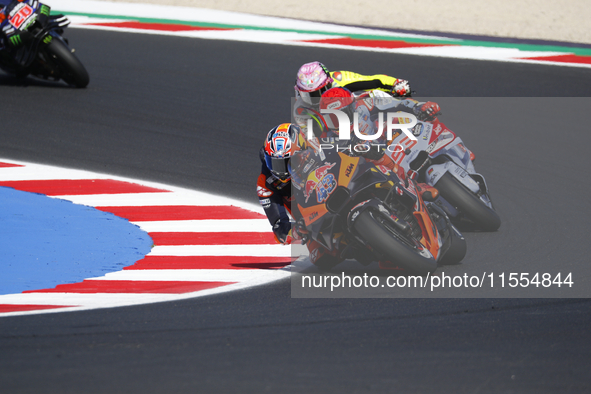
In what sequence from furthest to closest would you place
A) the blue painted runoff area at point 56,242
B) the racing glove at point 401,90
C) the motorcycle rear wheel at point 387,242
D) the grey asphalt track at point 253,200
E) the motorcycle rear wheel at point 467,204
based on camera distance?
the racing glove at point 401,90 → the motorcycle rear wheel at point 467,204 → the blue painted runoff area at point 56,242 → the motorcycle rear wheel at point 387,242 → the grey asphalt track at point 253,200

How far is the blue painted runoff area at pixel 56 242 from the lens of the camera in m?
6.98

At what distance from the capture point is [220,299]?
6.16 meters

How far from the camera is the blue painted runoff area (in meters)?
6.98

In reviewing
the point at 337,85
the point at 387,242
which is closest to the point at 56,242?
the point at 337,85

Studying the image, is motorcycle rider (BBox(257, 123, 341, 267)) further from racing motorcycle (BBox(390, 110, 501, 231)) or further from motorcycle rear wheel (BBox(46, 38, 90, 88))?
motorcycle rear wheel (BBox(46, 38, 90, 88))

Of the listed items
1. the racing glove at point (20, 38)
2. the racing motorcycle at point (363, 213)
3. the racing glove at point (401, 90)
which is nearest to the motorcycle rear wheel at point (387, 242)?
the racing motorcycle at point (363, 213)

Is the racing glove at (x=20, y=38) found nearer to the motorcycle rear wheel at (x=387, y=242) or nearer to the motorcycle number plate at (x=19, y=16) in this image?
the motorcycle number plate at (x=19, y=16)

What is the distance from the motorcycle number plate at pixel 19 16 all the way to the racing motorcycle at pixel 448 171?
6416 millimetres

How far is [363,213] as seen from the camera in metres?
6.27

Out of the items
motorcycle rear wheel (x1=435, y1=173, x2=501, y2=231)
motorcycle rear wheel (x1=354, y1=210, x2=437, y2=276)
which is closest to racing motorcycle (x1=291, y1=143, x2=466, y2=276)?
motorcycle rear wheel (x1=354, y1=210, x2=437, y2=276)

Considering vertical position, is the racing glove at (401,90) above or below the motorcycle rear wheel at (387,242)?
above

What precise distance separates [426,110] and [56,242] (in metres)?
3.49

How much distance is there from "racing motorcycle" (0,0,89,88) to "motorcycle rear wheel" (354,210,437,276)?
7428 millimetres

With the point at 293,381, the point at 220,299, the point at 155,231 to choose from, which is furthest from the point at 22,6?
the point at 293,381
